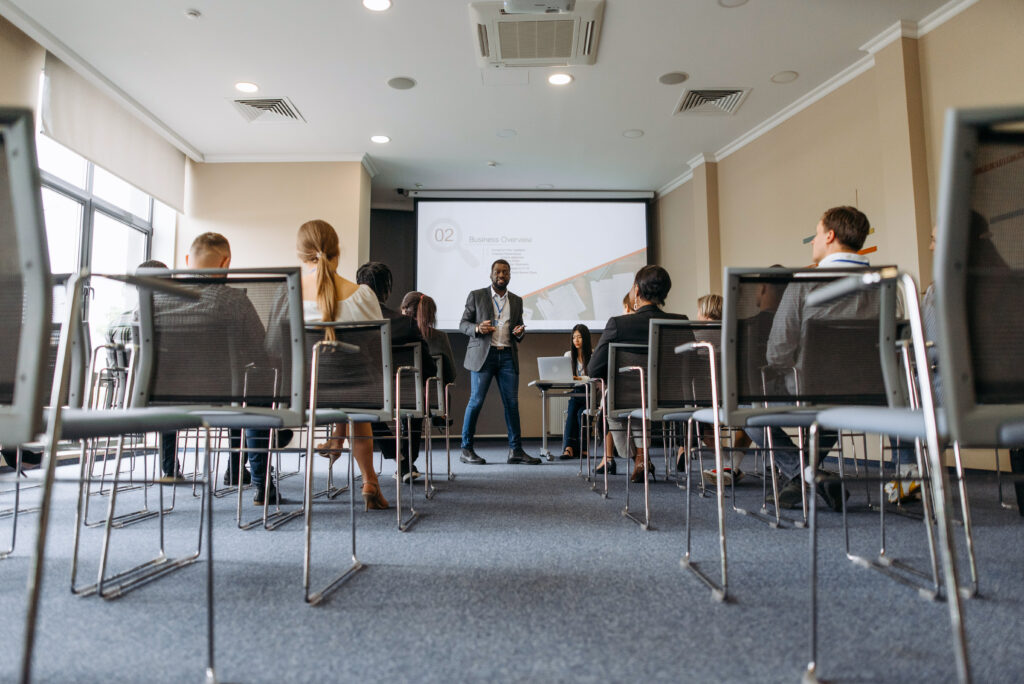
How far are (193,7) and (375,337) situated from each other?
9.29ft

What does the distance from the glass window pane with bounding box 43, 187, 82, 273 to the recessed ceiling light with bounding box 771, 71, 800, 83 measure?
531 cm

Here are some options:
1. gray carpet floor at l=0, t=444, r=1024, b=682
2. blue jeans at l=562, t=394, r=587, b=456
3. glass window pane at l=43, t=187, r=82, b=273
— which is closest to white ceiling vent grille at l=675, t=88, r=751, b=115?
blue jeans at l=562, t=394, r=587, b=456

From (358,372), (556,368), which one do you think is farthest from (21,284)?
(556,368)

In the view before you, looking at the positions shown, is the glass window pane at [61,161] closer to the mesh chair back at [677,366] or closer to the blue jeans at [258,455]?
the blue jeans at [258,455]

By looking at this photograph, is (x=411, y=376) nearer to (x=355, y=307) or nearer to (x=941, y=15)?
(x=355, y=307)

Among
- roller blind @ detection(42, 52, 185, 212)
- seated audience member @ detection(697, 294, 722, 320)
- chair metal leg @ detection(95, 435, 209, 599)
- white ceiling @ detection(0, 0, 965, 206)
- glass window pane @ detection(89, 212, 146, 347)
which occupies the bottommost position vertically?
chair metal leg @ detection(95, 435, 209, 599)

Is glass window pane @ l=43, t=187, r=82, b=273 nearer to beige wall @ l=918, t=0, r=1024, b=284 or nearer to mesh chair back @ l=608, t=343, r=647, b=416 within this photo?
mesh chair back @ l=608, t=343, r=647, b=416

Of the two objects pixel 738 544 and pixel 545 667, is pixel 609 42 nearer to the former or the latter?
pixel 738 544

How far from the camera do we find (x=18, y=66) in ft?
12.7

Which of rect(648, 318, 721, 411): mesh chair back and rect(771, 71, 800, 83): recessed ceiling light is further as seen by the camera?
rect(771, 71, 800, 83): recessed ceiling light

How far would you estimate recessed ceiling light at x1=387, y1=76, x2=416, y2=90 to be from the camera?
4535 mm

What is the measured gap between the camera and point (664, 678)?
1.02 m

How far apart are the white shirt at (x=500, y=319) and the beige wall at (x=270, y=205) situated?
5.37ft

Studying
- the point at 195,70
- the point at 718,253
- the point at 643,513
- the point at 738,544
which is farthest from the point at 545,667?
the point at 718,253
